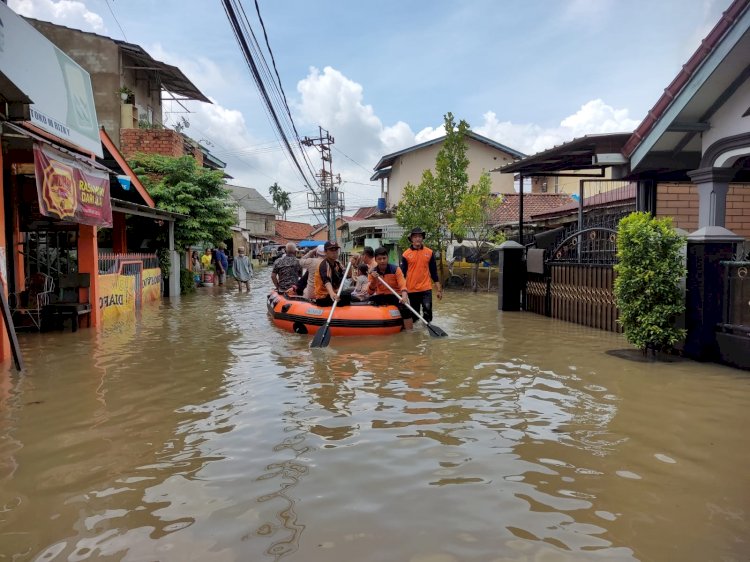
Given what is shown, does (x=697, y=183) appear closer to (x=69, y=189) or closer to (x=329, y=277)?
(x=329, y=277)

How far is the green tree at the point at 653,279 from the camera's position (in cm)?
698

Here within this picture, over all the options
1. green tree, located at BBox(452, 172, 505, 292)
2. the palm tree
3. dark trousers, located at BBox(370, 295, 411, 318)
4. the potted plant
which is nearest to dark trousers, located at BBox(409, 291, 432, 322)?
dark trousers, located at BBox(370, 295, 411, 318)

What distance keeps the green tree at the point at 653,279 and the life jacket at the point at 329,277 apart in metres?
4.80

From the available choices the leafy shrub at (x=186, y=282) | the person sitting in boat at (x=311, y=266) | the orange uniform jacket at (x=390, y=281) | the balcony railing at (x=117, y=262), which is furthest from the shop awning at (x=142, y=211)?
the orange uniform jacket at (x=390, y=281)

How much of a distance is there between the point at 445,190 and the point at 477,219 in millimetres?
2157

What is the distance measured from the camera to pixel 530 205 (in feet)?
89.9

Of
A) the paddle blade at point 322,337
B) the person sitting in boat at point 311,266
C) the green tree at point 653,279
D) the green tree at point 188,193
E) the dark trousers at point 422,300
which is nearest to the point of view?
the green tree at point 653,279

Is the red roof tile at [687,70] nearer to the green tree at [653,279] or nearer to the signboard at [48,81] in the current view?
the green tree at [653,279]

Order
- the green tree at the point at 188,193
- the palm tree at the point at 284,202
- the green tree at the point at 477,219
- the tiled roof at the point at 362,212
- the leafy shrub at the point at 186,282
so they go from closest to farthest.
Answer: the green tree at the point at 188,193
the green tree at the point at 477,219
the leafy shrub at the point at 186,282
the tiled roof at the point at 362,212
the palm tree at the point at 284,202

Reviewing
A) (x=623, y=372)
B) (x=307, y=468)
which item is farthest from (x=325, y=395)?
(x=623, y=372)

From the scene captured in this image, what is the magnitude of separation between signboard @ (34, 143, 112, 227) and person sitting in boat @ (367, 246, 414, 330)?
16.5 ft

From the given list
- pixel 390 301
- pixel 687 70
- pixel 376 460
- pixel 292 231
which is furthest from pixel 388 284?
pixel 292 231

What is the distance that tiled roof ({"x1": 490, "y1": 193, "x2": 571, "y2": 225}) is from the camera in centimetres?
2665

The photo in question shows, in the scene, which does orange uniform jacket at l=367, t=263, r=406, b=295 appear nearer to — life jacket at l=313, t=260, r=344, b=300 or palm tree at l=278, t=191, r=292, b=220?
life jacket at l=313, t=260, r=344, b=300
